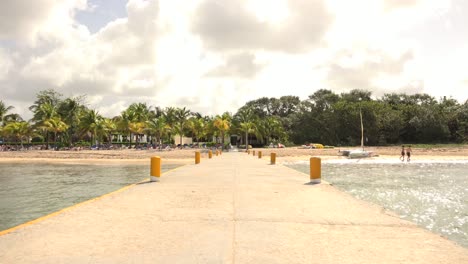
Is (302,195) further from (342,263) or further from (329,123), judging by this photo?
(329,123)

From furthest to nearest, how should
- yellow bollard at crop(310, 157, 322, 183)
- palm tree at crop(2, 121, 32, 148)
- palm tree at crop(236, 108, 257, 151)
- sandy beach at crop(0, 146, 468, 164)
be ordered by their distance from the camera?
1. palm tree at crop(2, 121, 32, 148)
2. palm tree at crop(236, 108, 257, 151)
3. sandy beach at crop(0, 146, 468, 164)
4. yellow bollard at crop(310, 157, 322, 183)

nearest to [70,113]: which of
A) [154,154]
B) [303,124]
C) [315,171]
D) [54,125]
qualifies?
[54,125]

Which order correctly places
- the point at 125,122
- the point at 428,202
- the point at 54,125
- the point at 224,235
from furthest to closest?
the point at 125,122 < the point at 54,125 < the point at 428,202 < the point at 224,235

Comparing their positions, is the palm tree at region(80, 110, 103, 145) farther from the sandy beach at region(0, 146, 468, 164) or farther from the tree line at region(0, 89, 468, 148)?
the sandy beach at region(0, 146, 468, 164)

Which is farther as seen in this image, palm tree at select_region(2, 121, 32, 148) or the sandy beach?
palm tree at select_region(2, 121, 32, 148)

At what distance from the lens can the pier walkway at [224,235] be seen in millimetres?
4492

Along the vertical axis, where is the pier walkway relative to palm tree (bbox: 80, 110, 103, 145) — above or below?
below

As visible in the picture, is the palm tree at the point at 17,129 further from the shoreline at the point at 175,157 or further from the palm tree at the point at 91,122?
the shoreline at the point at 175,157

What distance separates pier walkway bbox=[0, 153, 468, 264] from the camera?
4492mm

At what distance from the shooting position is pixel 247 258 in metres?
4.40

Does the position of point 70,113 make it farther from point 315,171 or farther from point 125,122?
point 315,171

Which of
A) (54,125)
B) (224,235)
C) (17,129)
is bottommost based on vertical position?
(224,235)

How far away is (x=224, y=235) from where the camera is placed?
5.45 m

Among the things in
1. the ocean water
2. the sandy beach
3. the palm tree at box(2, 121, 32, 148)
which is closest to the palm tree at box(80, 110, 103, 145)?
the palm tree at box(2, 121, 32, 148)
